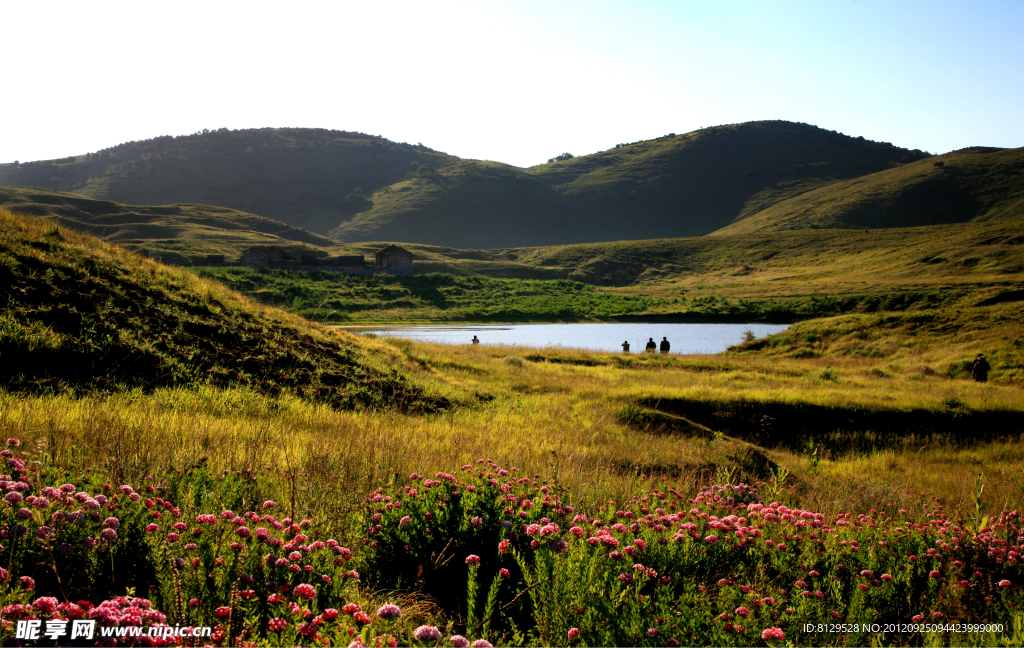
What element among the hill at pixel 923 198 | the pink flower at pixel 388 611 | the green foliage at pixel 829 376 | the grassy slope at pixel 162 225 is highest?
the hill at pixel 923 198

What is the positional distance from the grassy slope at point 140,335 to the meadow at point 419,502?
0.07m

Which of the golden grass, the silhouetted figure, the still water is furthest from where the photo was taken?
the still water

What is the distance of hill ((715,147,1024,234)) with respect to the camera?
14725 centimetres

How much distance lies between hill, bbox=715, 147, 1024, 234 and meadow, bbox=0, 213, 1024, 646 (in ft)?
523

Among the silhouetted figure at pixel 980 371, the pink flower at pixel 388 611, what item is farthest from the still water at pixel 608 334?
the pink flower at pixel 388 611

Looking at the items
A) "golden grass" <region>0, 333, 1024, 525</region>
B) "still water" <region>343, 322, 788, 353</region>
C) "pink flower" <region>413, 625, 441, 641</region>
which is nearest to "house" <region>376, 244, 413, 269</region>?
"still water" <region>343, 322, 788, 353</region>

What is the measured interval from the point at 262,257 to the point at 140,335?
70726 mm

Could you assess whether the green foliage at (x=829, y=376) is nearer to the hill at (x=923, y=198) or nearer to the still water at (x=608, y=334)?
the still water at (x=608, y=334)

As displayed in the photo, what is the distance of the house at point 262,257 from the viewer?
7550 cm

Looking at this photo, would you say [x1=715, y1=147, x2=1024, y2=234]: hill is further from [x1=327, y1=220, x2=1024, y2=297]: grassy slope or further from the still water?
the still water

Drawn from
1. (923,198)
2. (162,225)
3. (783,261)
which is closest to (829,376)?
(783,261)

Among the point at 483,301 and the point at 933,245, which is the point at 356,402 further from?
the point at 933,245

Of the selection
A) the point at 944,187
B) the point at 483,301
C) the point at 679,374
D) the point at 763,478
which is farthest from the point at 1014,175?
the point at 763,478

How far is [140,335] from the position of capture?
37.8ft
